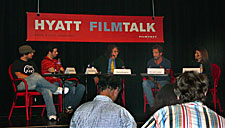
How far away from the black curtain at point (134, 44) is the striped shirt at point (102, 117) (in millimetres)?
3606

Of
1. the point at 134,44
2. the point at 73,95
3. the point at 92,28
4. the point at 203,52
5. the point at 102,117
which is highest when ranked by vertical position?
the point at 92,28

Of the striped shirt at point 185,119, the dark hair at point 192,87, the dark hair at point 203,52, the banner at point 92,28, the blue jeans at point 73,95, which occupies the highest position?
the banner at point 92,28

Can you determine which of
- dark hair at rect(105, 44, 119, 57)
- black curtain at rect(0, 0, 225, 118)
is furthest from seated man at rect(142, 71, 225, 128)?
dark hair at rect(105, 44, 119, 57)

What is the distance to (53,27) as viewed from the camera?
541 cm

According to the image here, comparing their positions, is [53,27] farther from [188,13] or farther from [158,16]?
[188,13]

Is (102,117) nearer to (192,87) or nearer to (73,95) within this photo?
(192,87)

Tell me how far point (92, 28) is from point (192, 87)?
14.3ft

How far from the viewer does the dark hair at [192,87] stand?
134 centimetres

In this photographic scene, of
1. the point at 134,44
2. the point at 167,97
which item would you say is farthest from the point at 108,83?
the point at 134,44

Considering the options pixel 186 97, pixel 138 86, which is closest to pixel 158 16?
pixel 138 86

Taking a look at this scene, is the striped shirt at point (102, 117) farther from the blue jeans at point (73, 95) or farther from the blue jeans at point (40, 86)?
the blue jeans at point (73, 95)

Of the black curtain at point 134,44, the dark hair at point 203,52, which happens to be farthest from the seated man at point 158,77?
the dark hair at point 203,52

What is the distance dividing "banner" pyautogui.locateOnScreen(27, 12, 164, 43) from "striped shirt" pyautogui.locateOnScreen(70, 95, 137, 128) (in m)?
3.90

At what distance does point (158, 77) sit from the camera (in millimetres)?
4902
